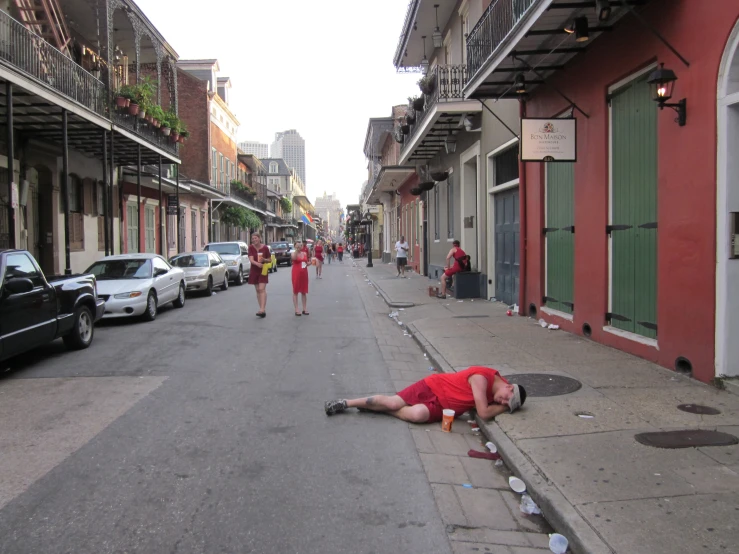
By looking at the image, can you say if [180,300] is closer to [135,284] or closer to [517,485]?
[135,284]

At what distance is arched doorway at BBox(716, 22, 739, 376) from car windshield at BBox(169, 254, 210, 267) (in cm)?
1543

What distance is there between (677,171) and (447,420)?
146 inches

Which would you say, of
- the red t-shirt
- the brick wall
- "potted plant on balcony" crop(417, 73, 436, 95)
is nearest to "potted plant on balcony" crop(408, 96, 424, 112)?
"potted plant on balcony" crop(417, 73, 436, 95)

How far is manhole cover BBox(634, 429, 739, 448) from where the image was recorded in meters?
4.47

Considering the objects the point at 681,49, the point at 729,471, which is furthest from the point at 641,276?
the point at 729,471

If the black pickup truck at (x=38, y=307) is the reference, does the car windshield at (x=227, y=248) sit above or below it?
above

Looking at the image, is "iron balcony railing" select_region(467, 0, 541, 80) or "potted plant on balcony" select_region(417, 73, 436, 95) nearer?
"iron balcony railing" select_region(467, 0, 541, 80)

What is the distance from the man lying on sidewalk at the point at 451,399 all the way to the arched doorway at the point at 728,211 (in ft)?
7.04

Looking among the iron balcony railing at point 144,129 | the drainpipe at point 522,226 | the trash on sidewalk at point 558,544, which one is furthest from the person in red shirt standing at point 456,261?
the trash on sidewalk at point 558,544

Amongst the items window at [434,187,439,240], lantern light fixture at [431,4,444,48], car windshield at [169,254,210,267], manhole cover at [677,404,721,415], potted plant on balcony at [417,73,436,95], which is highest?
lantern light fixture at [431,4,444,48]

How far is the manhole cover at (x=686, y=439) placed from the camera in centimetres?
447

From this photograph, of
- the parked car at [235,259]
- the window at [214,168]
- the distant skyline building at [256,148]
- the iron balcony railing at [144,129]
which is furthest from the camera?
the distant skyline building at [256,148]

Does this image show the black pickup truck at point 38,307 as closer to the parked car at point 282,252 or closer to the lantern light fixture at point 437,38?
the lantern light fixture at point 437,38

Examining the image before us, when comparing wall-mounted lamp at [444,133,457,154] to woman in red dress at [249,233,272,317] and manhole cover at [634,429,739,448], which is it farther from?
manhole cover at [634,429,739,448]
